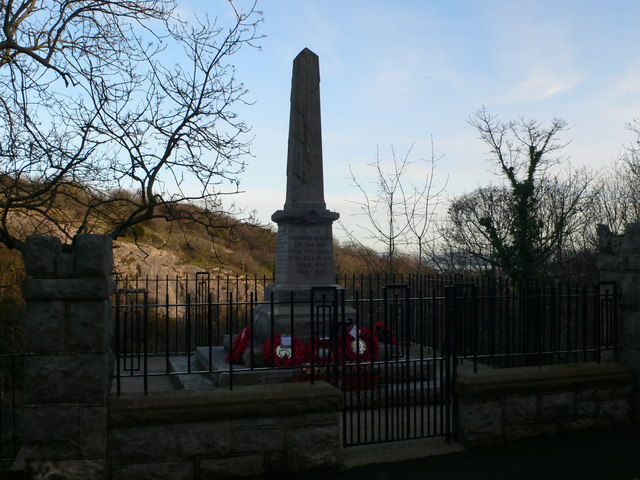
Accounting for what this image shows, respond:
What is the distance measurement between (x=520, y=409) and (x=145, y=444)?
3669mm

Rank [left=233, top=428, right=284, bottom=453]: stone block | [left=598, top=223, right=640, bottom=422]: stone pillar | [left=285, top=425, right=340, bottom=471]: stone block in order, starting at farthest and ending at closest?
[left=598, top=223, right=640, bottom=422]: stone pillar → [left=285, top=425, right=340, bottom=471]: stone block → [left=233, top=428, right=284, bottom=453]: stone block

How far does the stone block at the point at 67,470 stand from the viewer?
169 inches

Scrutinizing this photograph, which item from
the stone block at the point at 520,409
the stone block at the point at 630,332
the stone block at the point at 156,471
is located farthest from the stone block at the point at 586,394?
the stone block at the point at 156,471

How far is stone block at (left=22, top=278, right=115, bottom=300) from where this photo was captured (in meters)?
4.24

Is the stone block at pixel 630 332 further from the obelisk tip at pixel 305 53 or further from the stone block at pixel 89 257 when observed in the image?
the obelisk tip at pixel 305 53

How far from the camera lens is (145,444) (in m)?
4.55

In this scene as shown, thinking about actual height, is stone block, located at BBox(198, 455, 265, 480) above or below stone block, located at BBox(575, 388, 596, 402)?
below

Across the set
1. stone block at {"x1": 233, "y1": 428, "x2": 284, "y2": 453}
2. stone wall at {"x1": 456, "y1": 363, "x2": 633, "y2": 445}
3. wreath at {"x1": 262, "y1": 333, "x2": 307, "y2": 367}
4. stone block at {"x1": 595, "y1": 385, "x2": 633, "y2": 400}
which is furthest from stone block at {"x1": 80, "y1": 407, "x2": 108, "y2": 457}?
stone block at {"x1": 595, "y1": 385, "x2": 633, "y2": 400}

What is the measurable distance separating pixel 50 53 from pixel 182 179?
3.16 m

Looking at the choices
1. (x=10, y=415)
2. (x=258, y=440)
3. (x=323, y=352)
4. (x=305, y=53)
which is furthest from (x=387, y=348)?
(x=10, y=415)

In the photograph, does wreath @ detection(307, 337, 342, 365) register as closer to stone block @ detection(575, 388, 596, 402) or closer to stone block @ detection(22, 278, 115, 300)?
stone block @ detection(22, 278, 115, 300)

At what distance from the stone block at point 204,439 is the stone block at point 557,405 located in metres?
3.30

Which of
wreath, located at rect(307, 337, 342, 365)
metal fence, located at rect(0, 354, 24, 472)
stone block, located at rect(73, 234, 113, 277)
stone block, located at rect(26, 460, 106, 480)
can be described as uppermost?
stone block, located at rect(73, 234, 113, 277)

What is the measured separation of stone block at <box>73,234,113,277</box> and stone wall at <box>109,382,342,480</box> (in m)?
1.06
